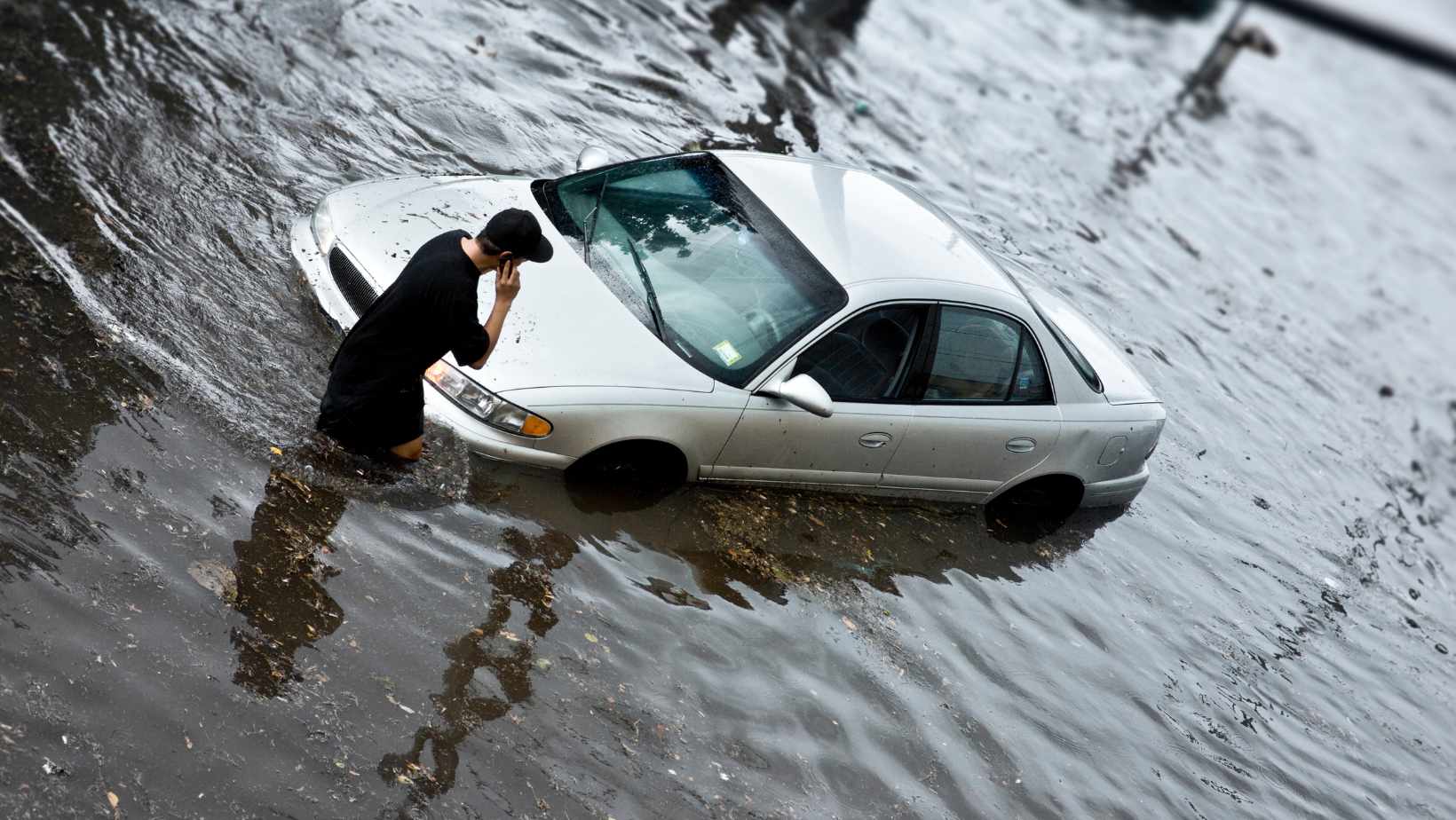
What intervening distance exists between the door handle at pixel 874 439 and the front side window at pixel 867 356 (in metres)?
0.21

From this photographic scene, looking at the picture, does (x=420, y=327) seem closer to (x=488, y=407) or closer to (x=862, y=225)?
(x=488, y=407)

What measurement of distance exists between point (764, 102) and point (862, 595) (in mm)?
7289

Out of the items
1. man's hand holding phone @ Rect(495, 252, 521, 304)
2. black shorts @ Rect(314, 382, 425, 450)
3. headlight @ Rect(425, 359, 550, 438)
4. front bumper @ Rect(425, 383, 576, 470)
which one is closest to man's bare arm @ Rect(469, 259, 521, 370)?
man's hand holding phone @ Rect(495, 252, 521, 304)

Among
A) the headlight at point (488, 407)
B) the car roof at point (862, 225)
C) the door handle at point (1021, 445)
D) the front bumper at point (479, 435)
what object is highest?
the car roof at point (862, 225)

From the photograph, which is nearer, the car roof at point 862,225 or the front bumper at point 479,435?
the front bumper at point 479,435

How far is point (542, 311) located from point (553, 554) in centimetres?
123

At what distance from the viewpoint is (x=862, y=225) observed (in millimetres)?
6176

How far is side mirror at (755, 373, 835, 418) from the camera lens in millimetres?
5379

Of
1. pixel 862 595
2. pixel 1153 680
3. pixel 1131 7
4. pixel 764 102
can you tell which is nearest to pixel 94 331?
pixel 862 595

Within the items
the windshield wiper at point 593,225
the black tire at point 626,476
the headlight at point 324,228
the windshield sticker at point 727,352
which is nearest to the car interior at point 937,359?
the windshield sticker at point 727,352

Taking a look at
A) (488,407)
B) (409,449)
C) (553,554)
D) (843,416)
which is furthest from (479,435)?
(843,416)

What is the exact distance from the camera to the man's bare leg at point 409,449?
510 centimetres

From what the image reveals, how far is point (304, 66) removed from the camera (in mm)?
9000

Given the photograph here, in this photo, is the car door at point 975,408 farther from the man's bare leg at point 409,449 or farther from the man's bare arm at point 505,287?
the man's bare leg at point 409,449
